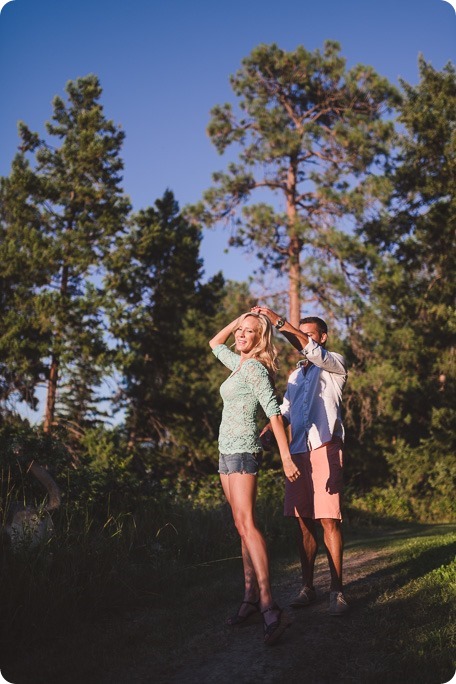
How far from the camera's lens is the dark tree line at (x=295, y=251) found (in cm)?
1991

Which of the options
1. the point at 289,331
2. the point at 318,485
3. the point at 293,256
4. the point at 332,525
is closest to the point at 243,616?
the point at 332,525

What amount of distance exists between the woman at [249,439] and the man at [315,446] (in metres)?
0.25

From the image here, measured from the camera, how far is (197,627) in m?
A: 5.07

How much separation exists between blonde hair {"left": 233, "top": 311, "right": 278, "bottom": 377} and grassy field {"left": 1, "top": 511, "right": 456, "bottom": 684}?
1.72 meters

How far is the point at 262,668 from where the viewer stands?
13.3 ft

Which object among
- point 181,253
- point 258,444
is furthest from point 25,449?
point 181,253

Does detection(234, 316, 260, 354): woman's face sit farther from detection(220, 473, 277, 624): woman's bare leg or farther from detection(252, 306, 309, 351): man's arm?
detection(220, 473, 277, 624): woman's bare leg

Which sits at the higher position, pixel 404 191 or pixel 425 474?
pixel 404 191

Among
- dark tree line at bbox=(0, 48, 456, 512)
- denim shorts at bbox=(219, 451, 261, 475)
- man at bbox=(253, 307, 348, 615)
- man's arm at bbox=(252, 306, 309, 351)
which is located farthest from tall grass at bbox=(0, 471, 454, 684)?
dark tree line at bbox=(0, 48, 456, 512)

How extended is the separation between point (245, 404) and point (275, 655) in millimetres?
1543

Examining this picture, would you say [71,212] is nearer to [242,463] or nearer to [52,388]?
[52,388]

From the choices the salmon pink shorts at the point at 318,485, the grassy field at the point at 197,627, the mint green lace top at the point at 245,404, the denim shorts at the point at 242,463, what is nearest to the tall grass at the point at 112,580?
the grassy field at the point at 197,627

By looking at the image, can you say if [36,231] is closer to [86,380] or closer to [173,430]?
[86,380]

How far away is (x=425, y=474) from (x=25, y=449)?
45.7 feet
